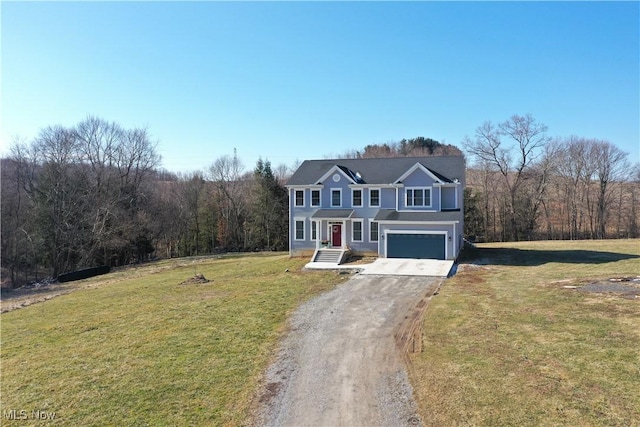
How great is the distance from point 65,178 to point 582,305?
39.5m

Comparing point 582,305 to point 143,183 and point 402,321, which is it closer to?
point 402,321

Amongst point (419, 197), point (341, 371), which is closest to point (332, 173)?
point (419, 197)

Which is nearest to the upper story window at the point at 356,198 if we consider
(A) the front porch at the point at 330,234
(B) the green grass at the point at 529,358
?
(A) the front porch at the point at 330,234

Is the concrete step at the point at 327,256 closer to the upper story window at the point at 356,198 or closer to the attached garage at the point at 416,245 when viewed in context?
the attached garage at the point at 416,245

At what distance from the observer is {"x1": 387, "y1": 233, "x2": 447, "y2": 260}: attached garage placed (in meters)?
25.4

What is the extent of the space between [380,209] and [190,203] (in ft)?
99.7

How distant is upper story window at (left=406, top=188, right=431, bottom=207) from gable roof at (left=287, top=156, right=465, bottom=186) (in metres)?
1.32

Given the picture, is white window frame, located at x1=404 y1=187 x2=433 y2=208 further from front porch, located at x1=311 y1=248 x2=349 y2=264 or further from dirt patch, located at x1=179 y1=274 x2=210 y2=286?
dirt patch, located at x1=179 y1=274 x2=210 y2=286

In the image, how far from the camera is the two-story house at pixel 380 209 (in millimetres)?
25703

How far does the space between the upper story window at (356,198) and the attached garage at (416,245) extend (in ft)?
11.4

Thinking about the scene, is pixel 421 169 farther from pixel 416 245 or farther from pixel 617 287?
pixel 617 287

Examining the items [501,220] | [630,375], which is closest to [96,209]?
[630,375]

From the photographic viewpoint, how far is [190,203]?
1981 inches

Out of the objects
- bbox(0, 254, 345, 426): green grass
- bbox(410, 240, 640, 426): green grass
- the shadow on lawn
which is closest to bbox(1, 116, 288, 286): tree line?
bbox(0, 254, 345, 426): green grass
